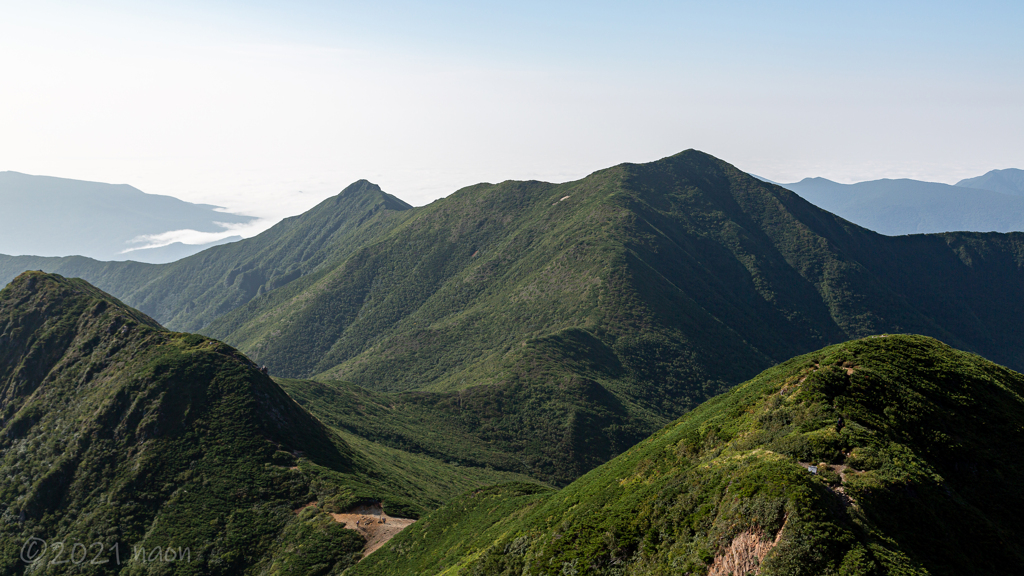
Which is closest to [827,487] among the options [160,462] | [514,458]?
[160,462]

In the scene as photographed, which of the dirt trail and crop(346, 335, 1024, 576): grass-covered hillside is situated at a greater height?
crop(346, 335, 1024, 576): grass-covered hillside

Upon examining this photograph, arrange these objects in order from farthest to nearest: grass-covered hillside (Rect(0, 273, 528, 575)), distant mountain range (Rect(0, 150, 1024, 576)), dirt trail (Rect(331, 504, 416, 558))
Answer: grass-covered hillside (Rect(0, 273, 528, 575))
dirt trail (Rect(331, 504, 416, 558))
distant mountain range (Rect(0, 150, 1024, 576))

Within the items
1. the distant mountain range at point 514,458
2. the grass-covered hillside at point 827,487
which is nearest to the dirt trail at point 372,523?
the distant mountain range at point 514,458

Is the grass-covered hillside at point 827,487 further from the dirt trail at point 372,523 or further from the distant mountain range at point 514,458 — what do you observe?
the dirt trail at point 372,523

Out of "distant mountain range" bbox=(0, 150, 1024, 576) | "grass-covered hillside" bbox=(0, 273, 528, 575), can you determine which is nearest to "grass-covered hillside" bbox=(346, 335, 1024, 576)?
"distant mountain range" bbox=(0, 150, 1024, 576)

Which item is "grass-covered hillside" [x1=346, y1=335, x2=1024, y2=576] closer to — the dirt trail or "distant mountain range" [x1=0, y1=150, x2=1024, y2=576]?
"distant mountain range" [x1=0, y1=150, x2=1024, y2=576]

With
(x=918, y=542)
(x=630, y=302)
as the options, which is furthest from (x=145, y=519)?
(x=630, y=302)

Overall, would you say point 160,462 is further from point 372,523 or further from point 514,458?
point 514,458
